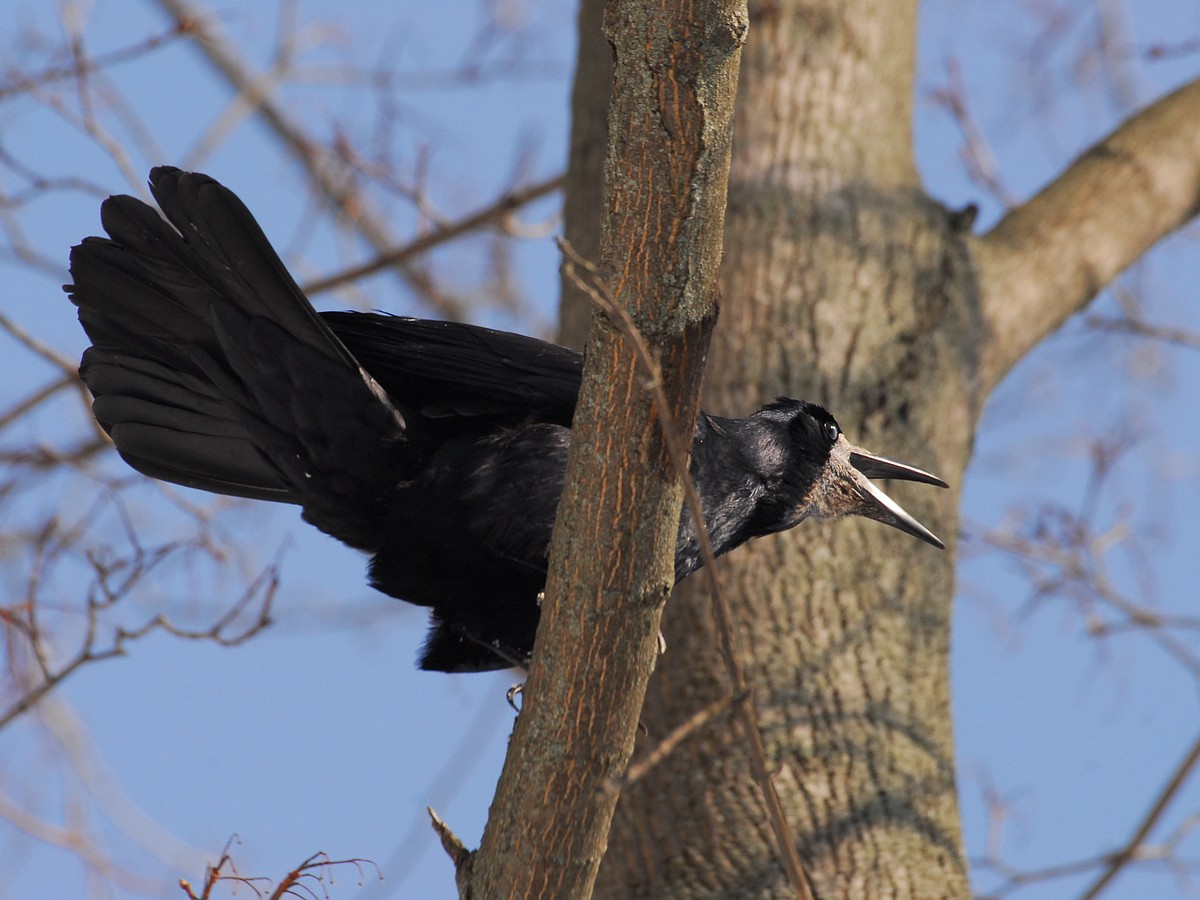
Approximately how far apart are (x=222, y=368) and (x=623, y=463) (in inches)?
50.6

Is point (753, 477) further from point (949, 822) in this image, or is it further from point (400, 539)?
point (949, 822)

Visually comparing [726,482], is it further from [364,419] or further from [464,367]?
[364,419]

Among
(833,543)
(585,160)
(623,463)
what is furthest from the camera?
(585,160)

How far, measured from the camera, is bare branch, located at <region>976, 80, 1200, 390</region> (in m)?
4.32

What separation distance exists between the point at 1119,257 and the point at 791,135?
134cm

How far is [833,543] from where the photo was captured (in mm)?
3695

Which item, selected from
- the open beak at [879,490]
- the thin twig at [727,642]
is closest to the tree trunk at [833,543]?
the open beak at [879,490]

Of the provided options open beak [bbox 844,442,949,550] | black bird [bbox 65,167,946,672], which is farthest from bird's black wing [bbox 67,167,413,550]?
open beak [bbox 844,442,949,550]

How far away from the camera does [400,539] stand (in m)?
3.04

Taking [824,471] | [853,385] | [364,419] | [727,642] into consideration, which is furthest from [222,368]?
[853,385]

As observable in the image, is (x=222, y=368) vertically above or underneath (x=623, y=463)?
above

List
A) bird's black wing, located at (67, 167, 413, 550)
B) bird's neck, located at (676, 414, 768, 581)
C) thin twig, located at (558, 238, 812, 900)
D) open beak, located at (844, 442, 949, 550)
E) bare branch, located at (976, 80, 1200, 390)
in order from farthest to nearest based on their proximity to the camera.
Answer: bare branch, located at (976, 80, 1200, 390) < open beak, located at (844, 442, 949, 550) < bird's neck, located at (676, 414, 768, 581) < bird's black wing, located at (67, 167, 413, 550) < thin twig, located at (558, 238, 812, 900)

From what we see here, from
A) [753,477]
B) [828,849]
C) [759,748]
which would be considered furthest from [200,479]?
[759,748]

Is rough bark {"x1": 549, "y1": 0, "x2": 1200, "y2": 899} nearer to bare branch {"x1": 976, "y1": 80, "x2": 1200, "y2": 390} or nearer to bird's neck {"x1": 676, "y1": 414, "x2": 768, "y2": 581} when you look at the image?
bare branch {"x1": 976, "y1": 80, "x2": 1200, "y2": 390}
